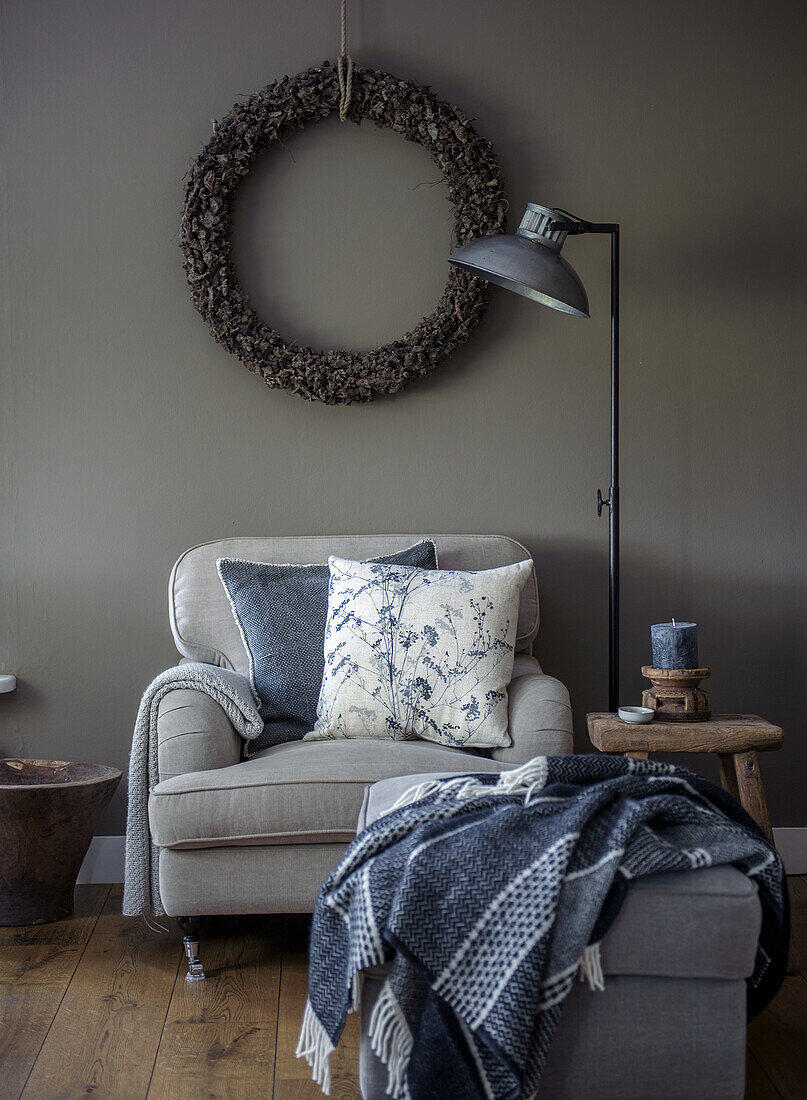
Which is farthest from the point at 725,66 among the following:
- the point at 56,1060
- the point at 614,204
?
the point at 56,1060

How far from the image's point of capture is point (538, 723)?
88.0 inches

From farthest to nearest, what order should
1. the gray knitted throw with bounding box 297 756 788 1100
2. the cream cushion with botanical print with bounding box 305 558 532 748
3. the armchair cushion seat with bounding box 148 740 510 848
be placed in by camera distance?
the cream cushion with botanical print with bounding box 305 558 532 748, the armchair cushion seat with bounding box 148 740 510 848, the gray knitted throw with bounding box 297 756 788 1100

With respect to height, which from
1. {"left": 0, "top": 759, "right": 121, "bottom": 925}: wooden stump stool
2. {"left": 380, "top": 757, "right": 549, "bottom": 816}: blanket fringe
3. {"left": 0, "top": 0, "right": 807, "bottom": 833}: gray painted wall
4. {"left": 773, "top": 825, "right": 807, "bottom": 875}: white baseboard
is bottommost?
{"left": 773, "top": 825, "right": 807, "bottom": 875}: white baseboard

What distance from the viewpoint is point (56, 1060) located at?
5.80 ft

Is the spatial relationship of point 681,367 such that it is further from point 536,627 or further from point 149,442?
point 149,442

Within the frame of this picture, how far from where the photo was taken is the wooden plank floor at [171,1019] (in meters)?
1.69

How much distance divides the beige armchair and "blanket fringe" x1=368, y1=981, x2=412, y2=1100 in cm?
63

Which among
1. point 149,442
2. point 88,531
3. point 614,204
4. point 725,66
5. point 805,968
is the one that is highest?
point 725,66

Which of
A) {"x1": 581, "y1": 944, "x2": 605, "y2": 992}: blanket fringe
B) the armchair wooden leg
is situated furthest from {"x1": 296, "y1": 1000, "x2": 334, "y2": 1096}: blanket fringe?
the armchair wooden leg

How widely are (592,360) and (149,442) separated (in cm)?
134

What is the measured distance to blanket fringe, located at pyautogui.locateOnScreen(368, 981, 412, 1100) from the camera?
137cm

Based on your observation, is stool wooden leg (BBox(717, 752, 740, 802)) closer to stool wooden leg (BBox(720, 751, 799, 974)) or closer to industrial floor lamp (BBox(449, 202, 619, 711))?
stool wooden leg (BBox(720, 751, 799, 974))

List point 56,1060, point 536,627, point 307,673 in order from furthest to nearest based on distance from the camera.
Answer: point 536,627
point 307,673
point 56,1060

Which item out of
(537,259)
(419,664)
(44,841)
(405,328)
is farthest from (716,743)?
(44,841)
